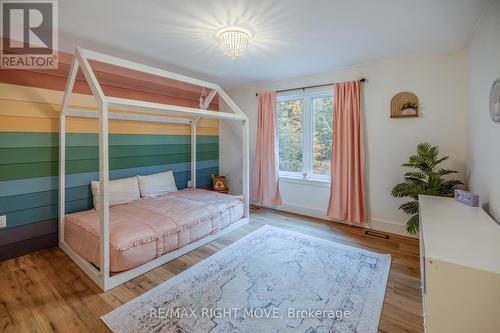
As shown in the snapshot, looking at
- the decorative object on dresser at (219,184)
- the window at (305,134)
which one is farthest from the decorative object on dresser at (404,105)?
the decorative object on dresser at (219,184)

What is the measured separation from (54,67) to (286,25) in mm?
2687

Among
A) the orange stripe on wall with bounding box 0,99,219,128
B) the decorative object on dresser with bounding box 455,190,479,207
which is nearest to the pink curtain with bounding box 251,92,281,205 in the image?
the decorative object on dresser with bounding box 455,190,479,207

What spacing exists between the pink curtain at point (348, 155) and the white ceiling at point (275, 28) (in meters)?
0.49

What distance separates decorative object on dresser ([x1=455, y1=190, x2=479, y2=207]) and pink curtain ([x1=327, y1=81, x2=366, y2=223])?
1.24 meters

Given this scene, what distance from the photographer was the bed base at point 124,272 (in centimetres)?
207

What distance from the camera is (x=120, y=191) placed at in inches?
126

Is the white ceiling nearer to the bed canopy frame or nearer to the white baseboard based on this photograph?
the bed canopy frame

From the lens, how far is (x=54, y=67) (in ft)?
9.18

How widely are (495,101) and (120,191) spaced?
12.8ft

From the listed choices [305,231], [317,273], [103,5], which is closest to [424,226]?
[317,273]

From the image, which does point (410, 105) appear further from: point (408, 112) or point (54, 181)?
point (54, 181)

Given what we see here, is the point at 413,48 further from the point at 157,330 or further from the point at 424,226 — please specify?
the point at 157,330

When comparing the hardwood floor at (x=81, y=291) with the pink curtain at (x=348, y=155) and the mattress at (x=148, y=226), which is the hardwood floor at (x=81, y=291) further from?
the pink curtain at (x=348, y=155)

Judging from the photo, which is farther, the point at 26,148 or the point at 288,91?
the point at 288,91
